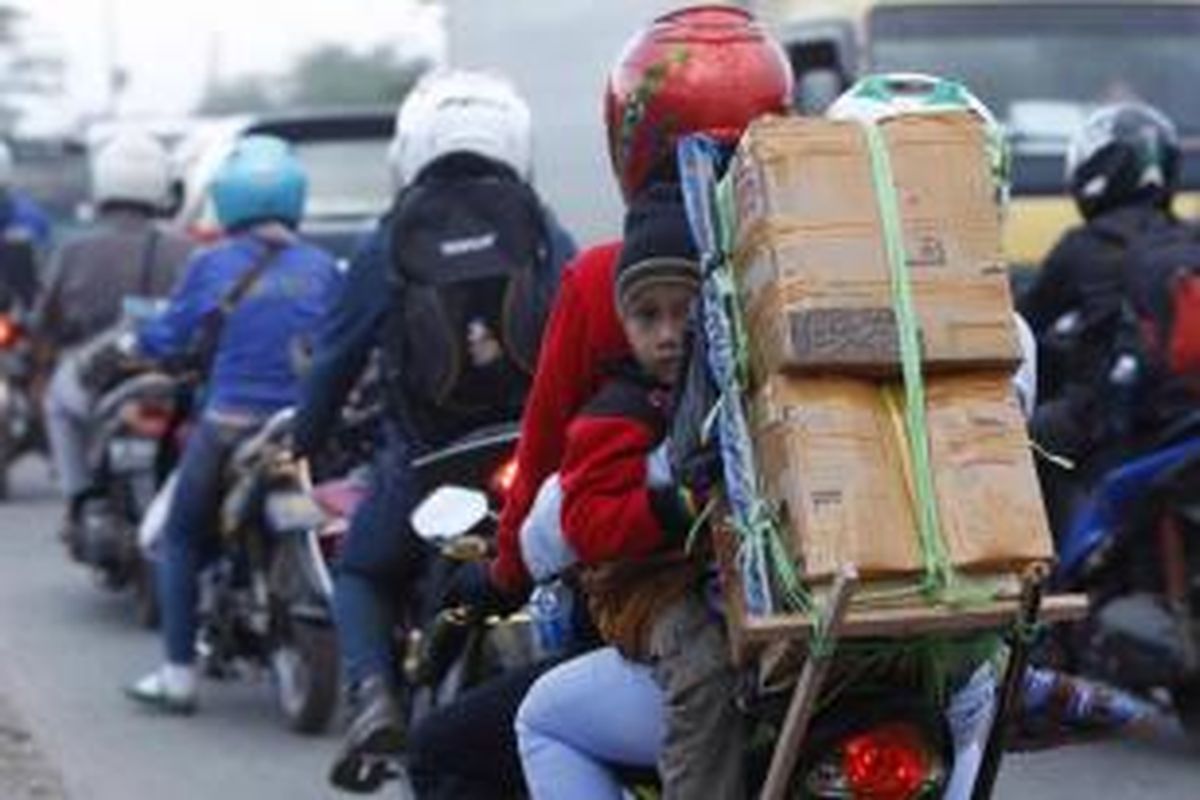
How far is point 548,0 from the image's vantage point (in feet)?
43.8

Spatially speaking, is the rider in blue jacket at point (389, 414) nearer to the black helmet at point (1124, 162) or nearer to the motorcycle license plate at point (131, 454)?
the black helmet at point (1124, 162)

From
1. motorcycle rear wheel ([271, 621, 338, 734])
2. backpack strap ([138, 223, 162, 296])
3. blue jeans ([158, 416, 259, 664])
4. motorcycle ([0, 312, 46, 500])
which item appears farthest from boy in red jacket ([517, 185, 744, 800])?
motorcycle ([0, 312, 46, 500])

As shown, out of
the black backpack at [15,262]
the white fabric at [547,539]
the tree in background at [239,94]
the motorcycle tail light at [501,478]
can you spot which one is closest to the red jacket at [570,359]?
the white fabric at [547,539]

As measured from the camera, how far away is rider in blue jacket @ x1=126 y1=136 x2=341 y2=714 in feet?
30.1

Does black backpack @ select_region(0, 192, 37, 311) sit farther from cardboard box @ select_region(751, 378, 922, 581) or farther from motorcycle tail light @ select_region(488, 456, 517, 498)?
cardboard box @ select_region(751, 378, 922, 581)

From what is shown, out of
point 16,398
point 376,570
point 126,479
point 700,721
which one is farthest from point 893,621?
point 16,398

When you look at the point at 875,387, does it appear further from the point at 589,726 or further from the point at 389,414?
the point at 389,414

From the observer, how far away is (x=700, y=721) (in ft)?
13.6

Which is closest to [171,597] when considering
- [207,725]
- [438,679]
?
[207,725]

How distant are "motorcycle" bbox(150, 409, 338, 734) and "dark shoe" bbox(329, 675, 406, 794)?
128 centimetres

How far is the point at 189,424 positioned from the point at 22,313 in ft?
22.7

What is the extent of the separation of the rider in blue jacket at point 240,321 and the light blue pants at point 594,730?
15.6ft

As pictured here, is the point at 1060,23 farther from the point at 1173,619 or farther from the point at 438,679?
the point at 438,679

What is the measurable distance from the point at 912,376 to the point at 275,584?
17.3ft
